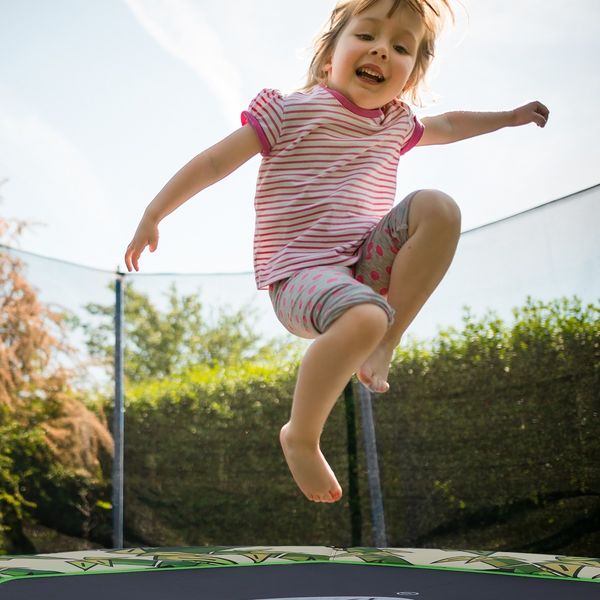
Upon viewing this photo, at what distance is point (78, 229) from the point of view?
171 inches

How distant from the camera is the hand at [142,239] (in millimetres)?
1398

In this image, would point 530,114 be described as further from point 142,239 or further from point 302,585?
point 302,585

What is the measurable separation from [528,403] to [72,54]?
2.82 meters

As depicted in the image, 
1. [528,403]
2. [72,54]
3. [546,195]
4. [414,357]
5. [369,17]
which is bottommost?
[528,403]

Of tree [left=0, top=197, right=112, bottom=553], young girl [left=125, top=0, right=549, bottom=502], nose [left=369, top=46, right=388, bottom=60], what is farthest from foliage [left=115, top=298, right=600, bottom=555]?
nose [left=369, top=46, right=388, bottom=60]

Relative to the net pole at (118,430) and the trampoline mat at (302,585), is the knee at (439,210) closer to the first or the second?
the trampoline mat at (302,585)

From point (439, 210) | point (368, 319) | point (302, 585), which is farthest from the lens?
point (302, 585)

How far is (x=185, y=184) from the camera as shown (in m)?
1.40

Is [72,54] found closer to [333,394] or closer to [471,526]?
[471,526]

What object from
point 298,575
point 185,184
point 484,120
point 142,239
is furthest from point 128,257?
point 298,575

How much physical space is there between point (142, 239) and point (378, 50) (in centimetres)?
56

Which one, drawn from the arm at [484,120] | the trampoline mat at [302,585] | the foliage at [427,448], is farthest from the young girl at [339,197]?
the foliage at [427,448]

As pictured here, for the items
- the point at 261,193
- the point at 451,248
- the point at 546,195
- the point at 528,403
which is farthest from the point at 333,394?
the point at 546,195

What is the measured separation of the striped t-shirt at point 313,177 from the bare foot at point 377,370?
7.2 inches
